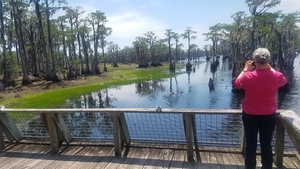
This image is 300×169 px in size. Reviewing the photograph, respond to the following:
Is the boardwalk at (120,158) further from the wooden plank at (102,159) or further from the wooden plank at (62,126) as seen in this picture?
the wooden plank at (62,126)

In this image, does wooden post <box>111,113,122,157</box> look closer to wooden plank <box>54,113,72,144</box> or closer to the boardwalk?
the boardwalk

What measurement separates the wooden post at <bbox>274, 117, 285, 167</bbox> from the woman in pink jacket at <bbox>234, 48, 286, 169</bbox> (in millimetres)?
556

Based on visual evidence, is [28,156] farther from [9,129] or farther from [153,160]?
[153,160]

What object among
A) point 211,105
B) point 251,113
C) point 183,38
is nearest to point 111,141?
point 251,113

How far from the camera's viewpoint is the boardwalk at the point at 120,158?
13.6ft

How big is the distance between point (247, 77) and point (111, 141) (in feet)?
11.2

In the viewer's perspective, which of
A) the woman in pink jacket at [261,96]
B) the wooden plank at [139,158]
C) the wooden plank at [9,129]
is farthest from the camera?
the wooden plank at [9,129]

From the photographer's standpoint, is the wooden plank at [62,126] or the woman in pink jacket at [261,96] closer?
the woman in pink jacket at [261,96]

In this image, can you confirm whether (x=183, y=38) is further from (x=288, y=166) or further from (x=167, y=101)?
(x=288, y=166)

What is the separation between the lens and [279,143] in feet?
12.4

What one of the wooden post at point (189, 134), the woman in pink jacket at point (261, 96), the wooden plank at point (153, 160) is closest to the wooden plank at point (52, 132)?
the wooden plank at point (153, 160)

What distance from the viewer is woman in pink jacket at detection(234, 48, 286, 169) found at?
10.2 feet

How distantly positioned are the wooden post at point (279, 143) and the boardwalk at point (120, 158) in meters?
0.13

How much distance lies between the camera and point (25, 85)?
29.9 m
